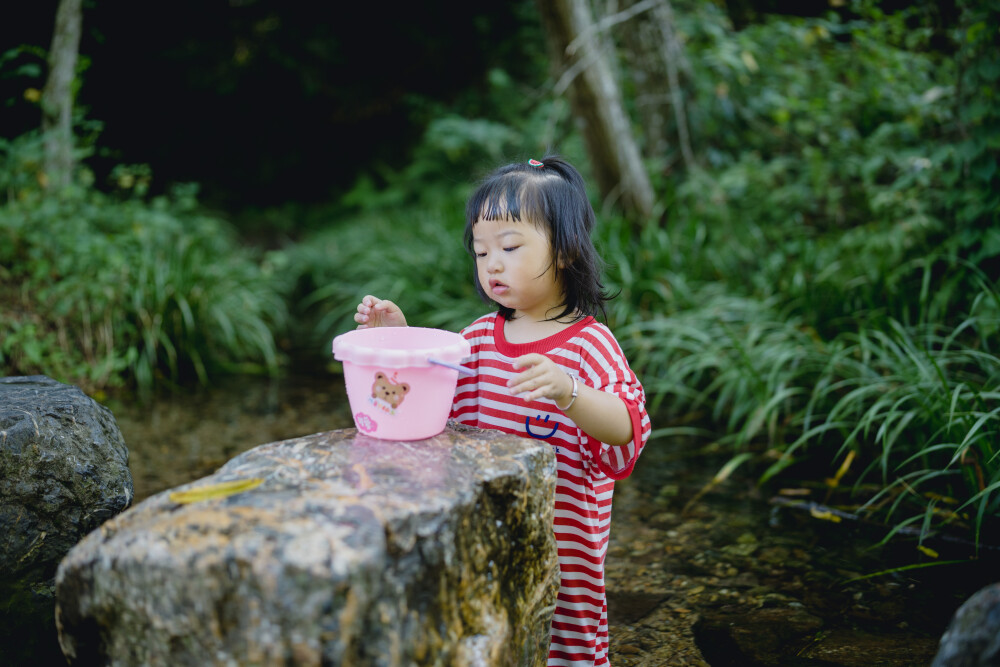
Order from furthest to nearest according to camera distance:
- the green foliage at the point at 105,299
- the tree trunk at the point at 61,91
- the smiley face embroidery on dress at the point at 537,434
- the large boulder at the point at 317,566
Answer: the tree trunk at the point at 61,91 → the green foliage at the point at 105,299 → the smiley face embroidery on dress at the point at 537,434 → the large boulder at the point at 317,566

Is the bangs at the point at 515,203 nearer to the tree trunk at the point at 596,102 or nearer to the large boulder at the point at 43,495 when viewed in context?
the large boulder at the point at 43,495

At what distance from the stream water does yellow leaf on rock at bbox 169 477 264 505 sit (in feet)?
4.04

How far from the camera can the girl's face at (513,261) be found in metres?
1.73

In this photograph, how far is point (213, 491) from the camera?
52.0 inches

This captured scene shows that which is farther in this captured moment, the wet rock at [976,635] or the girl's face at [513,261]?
the girl's face at [513,261]

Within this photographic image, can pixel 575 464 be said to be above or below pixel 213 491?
below

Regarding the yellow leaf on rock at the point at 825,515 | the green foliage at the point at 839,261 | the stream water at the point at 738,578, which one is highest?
the green foliage at the point at 839,261

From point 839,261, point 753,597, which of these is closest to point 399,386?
point 753,597

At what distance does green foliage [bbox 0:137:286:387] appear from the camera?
4.46m

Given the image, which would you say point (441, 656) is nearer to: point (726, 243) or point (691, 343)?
point (691, 343)

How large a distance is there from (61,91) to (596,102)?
13.4 ft

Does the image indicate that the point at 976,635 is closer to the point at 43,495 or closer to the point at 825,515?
the point at 825,515

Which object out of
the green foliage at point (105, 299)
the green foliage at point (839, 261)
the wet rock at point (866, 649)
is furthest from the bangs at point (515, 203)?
the green foliage at point (105, 299)

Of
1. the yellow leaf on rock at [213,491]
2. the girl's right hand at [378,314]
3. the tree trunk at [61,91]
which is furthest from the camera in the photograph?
the tree trunk at [61,91]
